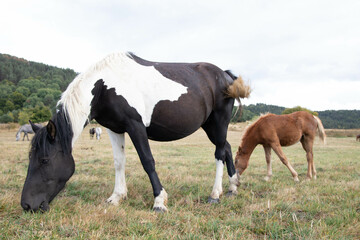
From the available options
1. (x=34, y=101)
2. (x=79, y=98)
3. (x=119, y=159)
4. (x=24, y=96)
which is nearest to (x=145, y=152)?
(x=119, y=159)

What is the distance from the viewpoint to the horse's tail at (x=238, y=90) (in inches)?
168

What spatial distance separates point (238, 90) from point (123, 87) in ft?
6.98

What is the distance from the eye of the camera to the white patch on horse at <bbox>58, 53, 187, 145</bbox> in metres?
3.11

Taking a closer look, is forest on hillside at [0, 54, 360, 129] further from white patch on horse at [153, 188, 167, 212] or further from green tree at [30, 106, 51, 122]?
white patch on horse at [153, 188, 167, 212]

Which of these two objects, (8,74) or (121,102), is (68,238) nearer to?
(121,102)

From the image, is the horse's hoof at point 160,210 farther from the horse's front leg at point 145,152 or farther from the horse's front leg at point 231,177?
the horse's front leg at point 231,177

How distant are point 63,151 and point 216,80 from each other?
111 inches

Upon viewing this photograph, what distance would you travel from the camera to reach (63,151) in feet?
9.70

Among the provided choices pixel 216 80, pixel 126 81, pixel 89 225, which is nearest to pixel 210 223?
pixel 89 225

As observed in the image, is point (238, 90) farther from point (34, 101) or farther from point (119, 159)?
point (34, 101)

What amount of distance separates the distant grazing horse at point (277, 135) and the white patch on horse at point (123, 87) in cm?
361

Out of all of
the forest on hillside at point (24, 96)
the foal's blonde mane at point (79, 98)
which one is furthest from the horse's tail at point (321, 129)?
the forest on hillside at point (24, 96)

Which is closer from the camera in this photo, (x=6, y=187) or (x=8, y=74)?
(x=6, y=187)

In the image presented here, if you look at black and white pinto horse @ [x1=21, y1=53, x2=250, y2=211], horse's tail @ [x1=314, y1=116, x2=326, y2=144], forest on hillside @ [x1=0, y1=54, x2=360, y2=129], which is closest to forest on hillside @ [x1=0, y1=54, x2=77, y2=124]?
forest on hillside @ [x1=0, y1=54, x2=360, y2=129]
